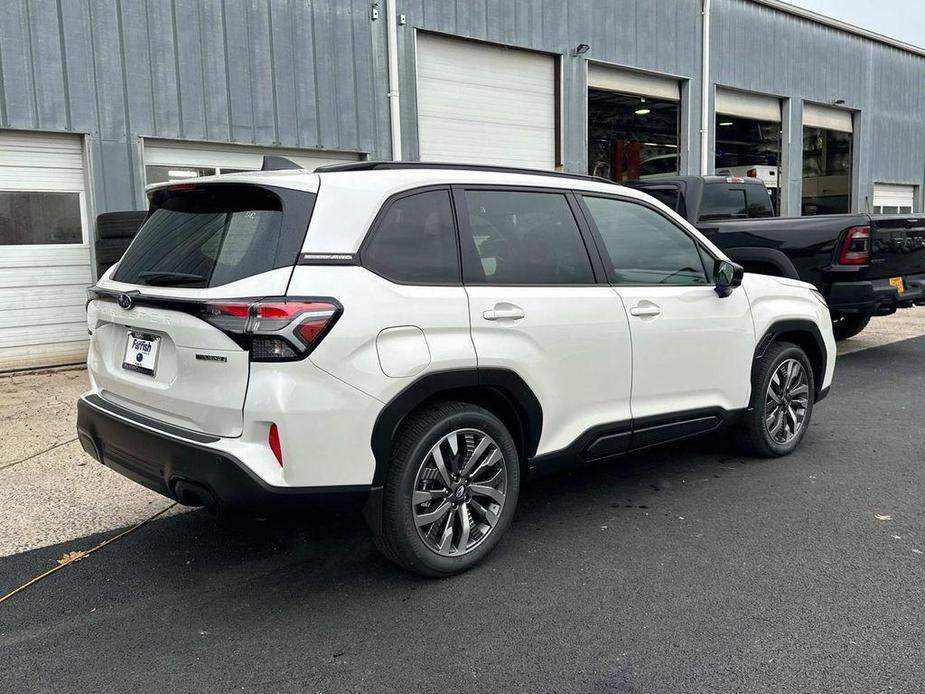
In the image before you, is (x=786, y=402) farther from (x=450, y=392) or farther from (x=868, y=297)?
(x=868, y=297)

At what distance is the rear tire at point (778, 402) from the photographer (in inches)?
198

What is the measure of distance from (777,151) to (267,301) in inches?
709

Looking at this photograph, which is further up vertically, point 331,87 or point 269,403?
point 331,87

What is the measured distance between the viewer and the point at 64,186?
8.92m

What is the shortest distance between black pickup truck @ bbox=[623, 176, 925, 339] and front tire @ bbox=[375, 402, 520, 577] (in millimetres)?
5567

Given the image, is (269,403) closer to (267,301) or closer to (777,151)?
(267,301)

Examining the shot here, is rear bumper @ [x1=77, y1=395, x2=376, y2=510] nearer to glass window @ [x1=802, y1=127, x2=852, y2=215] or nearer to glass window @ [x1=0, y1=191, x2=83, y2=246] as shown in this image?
glass window @ [x1=0, y1=191, x2=83, y2=246]

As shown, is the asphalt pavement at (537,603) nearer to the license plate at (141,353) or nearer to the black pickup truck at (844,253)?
the license plate at (141,353)

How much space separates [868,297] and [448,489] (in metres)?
6.09

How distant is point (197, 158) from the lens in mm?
9695

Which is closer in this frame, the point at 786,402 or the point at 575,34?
the point at 786,402

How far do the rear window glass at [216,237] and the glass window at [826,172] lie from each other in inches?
733

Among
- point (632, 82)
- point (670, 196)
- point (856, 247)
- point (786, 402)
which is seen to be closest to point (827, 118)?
point (632, 82)

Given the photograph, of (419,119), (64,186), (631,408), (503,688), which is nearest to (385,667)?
(503,688)
